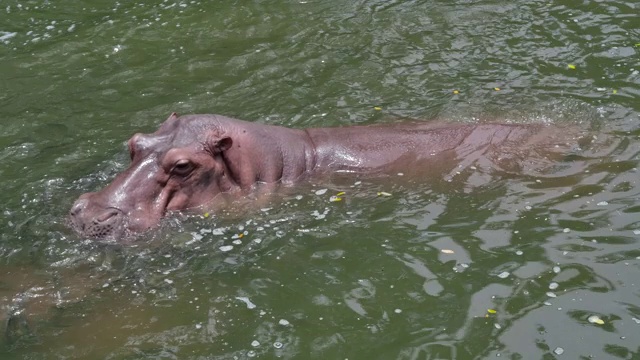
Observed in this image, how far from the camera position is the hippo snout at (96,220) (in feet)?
25.1

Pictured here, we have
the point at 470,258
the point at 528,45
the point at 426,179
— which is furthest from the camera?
the point at 528,45

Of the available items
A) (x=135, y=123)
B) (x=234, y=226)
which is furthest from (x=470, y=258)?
(x=135, y=123)

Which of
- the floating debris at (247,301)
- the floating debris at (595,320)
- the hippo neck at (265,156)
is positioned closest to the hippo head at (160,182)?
the hippo neck at (265,156)

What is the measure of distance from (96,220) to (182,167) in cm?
89

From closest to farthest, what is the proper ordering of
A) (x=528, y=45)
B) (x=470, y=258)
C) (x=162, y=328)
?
(x=162, y=328) < (x=470, y=258) < (x=528, y=45)

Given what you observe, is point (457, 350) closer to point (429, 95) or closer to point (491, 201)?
point (491, 201)

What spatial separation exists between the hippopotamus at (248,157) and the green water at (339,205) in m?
0.21

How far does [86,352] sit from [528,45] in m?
6.88

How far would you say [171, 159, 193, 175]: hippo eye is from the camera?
7.97 meters

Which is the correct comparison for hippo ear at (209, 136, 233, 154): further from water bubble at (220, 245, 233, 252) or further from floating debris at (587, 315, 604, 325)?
floating debris at (587, 315, 604, 325)

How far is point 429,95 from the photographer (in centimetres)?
1023

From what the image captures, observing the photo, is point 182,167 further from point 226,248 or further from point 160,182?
point 226,248

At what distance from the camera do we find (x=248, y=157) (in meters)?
8.47

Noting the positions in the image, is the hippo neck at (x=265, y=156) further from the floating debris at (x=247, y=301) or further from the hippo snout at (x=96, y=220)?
the floating debris at (x=247, y=301)
